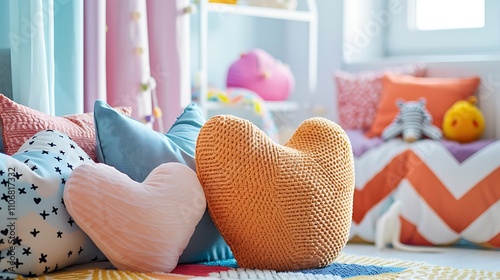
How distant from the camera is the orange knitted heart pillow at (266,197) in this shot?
5.21 ft

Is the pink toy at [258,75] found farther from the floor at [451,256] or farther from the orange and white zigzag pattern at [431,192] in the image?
the floor at [451,256]

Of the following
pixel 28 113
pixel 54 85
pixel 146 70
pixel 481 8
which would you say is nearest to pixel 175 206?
pixel 28 113

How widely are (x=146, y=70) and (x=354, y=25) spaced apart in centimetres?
152

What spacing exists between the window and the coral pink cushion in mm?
2160

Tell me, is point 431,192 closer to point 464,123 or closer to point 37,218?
point 464,123

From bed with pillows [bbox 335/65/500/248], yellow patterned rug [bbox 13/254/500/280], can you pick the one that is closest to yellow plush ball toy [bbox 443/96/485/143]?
bed with pillows [bbox 335/65/500/248]

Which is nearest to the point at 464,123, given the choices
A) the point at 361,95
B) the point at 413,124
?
the point at 413,124

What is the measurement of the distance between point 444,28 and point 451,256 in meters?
1.21

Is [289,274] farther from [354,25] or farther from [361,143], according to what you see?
[354,25]

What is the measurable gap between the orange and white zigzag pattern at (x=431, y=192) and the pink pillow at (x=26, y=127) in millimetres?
1481

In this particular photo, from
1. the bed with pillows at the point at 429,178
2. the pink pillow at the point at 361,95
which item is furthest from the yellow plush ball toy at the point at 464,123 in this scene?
the pink pillow at the point at 361,95

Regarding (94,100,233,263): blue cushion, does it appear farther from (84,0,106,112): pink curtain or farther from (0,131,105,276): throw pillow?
(84,0,106,112): pink curtain

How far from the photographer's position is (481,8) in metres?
3.36

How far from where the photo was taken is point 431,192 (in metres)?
2.88
